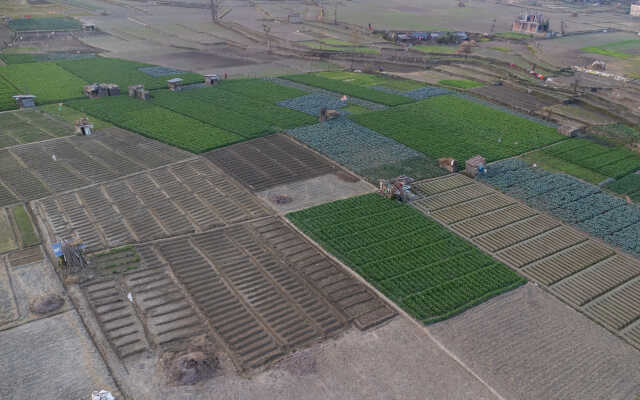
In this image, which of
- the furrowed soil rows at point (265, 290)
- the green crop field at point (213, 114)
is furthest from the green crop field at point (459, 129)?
the furrowed soil rows at point (265, 290)

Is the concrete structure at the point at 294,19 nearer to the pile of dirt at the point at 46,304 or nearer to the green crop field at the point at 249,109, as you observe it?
the green crop field at the point at 249,109

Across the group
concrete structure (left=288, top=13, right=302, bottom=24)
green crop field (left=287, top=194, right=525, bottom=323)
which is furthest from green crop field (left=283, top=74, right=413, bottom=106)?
concrete structure (left=288, top=13, right=302, bottom=24)

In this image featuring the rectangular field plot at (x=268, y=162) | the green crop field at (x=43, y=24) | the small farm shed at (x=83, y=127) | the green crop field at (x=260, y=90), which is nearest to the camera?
the rectangular field plot at (x=268, y=162)

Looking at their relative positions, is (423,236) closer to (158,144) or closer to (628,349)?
(628,349)

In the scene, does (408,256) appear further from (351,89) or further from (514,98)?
(514,98)

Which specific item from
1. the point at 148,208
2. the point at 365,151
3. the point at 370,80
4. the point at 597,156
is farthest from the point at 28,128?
the point at 597,156

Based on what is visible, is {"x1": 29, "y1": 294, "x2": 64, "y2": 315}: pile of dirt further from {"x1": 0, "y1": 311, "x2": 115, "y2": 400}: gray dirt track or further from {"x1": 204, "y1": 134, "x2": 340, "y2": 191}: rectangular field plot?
{"x1": 204, "y1": 134, "x2": 340, "y2": 191}: rectangular field plot
